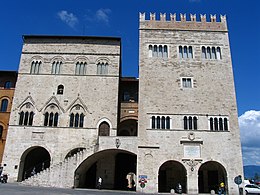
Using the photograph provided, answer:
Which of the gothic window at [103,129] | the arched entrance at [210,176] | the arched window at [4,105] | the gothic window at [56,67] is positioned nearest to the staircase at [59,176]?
the gothic window at [103,129]

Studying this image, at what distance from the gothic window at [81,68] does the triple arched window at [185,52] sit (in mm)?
11546

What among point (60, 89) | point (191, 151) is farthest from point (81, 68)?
point (191, 151)

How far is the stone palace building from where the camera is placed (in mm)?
24266

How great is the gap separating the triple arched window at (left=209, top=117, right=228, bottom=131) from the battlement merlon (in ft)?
35.3

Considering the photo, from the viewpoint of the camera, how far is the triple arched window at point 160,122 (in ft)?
83.0

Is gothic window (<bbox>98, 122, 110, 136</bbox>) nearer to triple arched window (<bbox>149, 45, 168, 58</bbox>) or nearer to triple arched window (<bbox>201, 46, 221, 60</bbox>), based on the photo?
triple arched window (<bbox>149, 45, 168, 58</bbox>)

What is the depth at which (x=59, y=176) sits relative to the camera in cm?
2375

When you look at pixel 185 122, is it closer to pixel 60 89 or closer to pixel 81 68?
pixel 81 68

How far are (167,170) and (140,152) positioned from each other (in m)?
4.59

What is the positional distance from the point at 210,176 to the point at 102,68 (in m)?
17.4

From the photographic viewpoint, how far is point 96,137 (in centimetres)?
2761

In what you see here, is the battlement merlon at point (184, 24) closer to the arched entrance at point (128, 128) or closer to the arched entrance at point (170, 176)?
the arched entrance at point (128, 128)

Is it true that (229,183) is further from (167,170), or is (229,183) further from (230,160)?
(167,170)

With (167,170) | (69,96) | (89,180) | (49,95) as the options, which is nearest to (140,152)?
(167,170)
